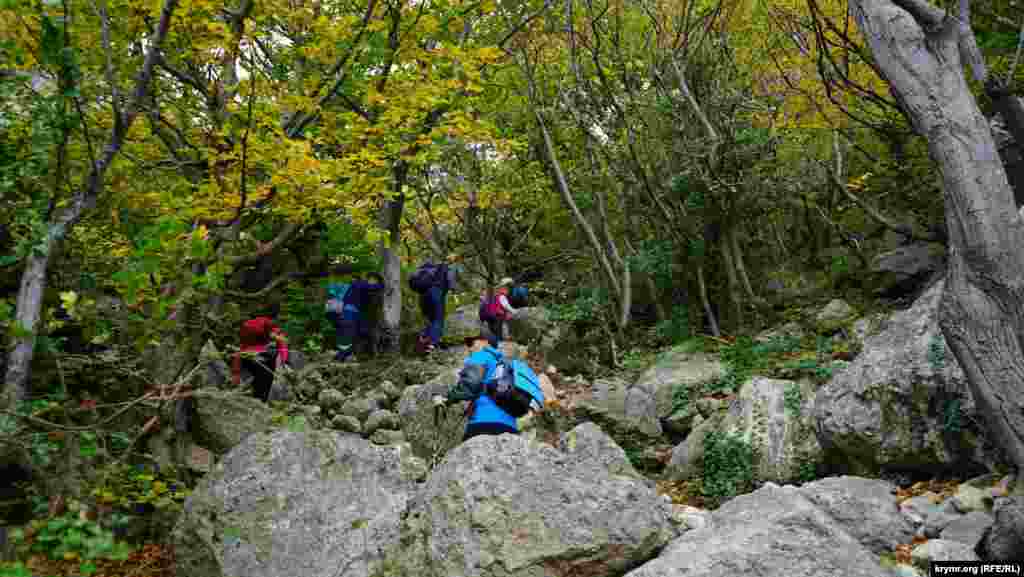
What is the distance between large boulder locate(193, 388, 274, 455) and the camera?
349 inches

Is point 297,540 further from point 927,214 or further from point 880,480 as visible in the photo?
point 927,214

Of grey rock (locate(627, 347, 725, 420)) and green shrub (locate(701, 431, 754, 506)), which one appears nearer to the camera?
green shrub (locate(701, 431, 754, 506))

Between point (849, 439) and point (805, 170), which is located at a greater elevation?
point (805, 170)

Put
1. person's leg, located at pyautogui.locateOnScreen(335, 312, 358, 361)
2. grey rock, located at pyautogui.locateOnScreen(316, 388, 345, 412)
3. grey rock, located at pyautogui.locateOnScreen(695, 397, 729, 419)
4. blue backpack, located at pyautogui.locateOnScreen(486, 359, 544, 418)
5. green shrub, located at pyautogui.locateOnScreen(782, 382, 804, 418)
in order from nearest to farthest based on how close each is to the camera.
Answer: blue backpack, located at pyautogui.locateOnScreen(486, 359, 544, 418), green shrub, located at pyautogui.locateOnScreen(782, 382, 804, 418), grey rock, located at pyautogui.locateOnScreen(695, 397, 729, 419), grey rock, located at pyautogui.locateOnScreen(316, 388, 345, 412), person's leg, located at pyautogui.locateOnScreen(335, 312, 358, 361)

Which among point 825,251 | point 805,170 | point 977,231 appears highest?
point 805,170

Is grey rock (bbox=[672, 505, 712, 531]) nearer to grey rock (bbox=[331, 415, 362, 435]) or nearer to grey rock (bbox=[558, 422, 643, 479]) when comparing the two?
grey rock (bbox=[558, 422, 643, 479])

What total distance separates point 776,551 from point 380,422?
756cm

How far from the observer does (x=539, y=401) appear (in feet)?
22.5

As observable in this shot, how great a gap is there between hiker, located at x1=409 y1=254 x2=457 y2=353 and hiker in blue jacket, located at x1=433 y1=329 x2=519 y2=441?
6576 millimetres

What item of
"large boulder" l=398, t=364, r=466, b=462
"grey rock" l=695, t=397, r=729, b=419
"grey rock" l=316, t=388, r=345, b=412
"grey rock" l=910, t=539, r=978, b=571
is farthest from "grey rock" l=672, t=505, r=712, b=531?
"grey rock" l=316, t=388, r=345, b=412

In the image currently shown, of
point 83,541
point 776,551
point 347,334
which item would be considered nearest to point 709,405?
point 776,551

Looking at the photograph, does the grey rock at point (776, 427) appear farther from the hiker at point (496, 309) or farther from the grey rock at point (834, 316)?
the hiker at point (496, 309)

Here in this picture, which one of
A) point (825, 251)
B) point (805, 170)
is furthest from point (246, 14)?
point (825, 251)

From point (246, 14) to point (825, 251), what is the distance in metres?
12.4
